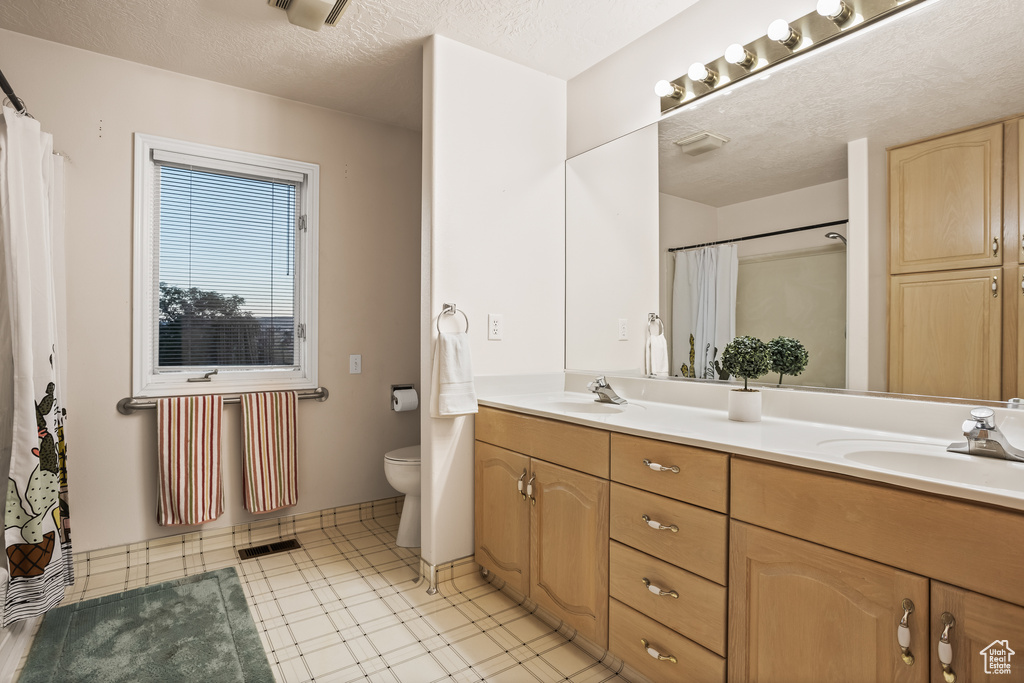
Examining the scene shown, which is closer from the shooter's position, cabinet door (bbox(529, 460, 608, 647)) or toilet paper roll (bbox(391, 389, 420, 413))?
cabinet door (bbox(529, 460, 608, 647))

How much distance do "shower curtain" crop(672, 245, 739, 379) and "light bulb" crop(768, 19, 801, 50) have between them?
2.24 feet

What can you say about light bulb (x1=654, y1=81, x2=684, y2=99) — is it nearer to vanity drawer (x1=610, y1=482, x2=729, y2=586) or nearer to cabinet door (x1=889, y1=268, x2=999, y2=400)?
cabinet door (x1=889, y1=268, x2=999, y2=400)

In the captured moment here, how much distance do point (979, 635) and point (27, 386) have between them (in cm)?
261

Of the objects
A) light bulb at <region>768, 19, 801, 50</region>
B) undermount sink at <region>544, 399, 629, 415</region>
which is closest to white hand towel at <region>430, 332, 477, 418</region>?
undermount sink at <region>544, 399, 629, 415</region>

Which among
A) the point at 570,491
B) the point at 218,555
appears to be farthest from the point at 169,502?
the point at 570,491

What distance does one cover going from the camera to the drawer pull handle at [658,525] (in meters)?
Answer: 1.40

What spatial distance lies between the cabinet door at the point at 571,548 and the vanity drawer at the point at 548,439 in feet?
0.13

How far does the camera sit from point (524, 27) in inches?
85.8

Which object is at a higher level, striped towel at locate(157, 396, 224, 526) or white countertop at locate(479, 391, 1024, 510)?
white countertop at locate(479, 391, 1024, 510)

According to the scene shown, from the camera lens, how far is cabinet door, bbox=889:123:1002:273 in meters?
1.32

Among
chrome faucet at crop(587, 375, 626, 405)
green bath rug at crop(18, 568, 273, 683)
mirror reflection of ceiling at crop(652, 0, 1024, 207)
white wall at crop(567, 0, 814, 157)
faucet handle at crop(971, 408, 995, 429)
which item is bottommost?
green bath rug at crop(18, 568, 273, 683)

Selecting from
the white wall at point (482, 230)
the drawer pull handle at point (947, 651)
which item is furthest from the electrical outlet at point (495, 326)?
the drawer pull handle at point (947, 651)

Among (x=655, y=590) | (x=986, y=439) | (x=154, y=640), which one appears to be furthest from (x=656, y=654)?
(x=154, y=640)

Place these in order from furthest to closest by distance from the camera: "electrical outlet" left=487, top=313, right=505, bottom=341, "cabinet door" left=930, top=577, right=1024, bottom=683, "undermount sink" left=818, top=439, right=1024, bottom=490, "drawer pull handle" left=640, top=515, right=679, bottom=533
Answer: "electrical outlet" left=487, top=313, right=505, bottom=341
"drawer pull handle" left=640, top=515, right=679, bottom=533
"undermount sink" left=818, top=439, right=1024, bottom=490
"cabinet door" left=930, top=577, right=1024, bottom=683
